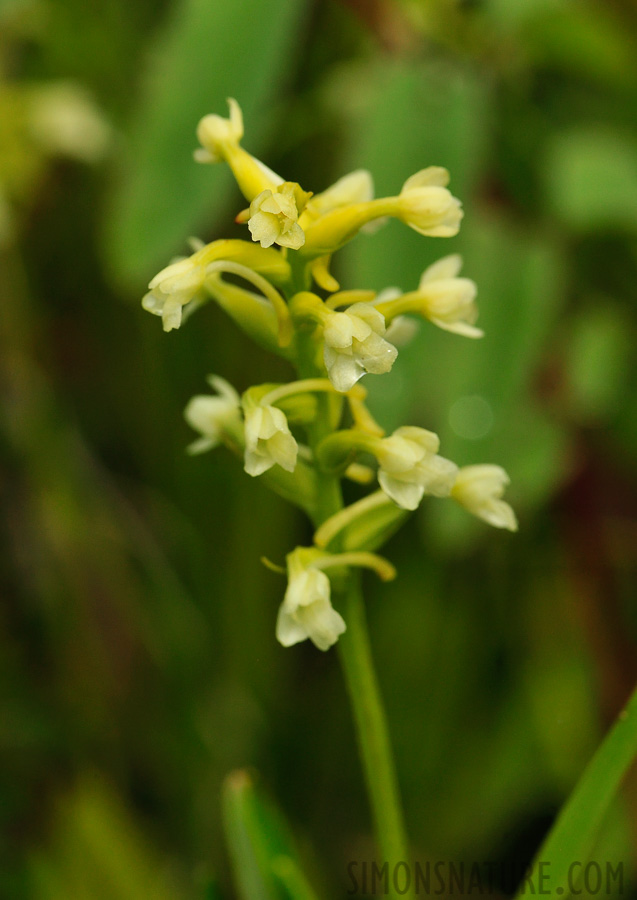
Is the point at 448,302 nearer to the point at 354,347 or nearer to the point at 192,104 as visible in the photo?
the point at 354,347

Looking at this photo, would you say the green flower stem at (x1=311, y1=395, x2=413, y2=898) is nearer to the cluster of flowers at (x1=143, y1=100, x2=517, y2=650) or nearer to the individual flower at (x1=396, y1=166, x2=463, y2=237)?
the cluster of flowers at (x1=143, y1=100, x2=517, y2=650)

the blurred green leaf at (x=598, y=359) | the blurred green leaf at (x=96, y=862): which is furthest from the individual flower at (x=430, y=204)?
the blurred green leaf at (x=96, y=862)

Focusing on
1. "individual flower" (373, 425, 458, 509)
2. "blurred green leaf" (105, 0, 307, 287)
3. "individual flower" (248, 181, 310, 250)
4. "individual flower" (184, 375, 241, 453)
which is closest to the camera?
"individual flower" (248, 181, 310, 250)

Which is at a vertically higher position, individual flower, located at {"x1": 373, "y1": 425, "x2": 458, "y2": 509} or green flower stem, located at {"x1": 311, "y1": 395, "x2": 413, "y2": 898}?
individual flower, located at {"x1": 373, "y1": 425, "x2": 458, "y2": 509}

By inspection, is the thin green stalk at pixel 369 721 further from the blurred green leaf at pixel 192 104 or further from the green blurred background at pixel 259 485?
the blurred green leaf at pixel 192 104

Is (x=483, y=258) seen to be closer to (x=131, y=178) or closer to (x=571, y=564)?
(x=131, y=178)

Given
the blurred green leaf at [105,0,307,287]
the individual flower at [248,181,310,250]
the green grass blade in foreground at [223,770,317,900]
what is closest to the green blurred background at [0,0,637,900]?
the blurred green leaf at [105,0,307,287]

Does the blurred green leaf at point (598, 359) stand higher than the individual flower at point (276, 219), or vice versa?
the individual flower at point (276, 219)

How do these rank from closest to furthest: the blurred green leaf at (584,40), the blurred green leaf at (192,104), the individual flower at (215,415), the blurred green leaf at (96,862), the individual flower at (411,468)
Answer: the individual flower at (411,468) < the individual flower at (215,415) < the blurred green leaf at (192,104) < the blurred green leaf at (584,40) < the blurred green leaf at (96,862)
